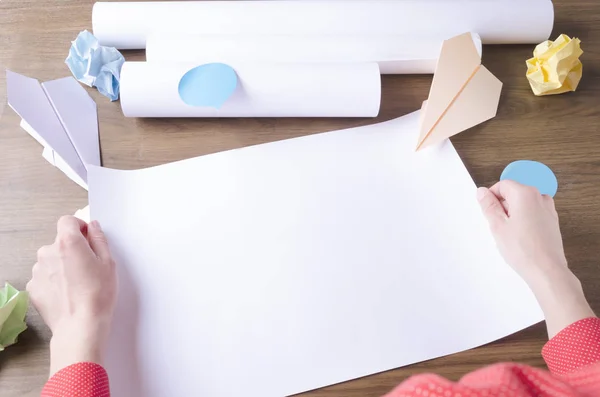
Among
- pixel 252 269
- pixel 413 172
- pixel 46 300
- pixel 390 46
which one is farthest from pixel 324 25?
pixel 46 300

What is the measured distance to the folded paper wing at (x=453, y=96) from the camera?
0.68 meters

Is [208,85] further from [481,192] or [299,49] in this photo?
[481,192]

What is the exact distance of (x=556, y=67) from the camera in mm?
699

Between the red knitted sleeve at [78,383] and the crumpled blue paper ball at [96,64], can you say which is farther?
the crumpled blue paper ball at [96,64]

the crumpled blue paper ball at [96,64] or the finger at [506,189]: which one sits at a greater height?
the crumpled blue paper ball at [96,64]

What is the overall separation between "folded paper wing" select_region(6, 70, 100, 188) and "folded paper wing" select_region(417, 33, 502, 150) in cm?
43

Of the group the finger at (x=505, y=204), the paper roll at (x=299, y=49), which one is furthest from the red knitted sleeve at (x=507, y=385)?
the paper roll at (x=299, y=49)

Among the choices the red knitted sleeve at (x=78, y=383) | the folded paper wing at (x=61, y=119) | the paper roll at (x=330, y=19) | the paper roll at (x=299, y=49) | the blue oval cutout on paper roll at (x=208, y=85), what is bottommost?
the red knitted sleeve at (x=78, y=383)

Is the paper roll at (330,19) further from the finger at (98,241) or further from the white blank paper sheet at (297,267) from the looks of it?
the finger at (98,241)

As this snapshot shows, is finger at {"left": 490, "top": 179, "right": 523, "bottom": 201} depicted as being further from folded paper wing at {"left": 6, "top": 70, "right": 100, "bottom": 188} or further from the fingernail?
folded paper wing at {"left": 6, "top": 70, "right": 100, "bottom": 188}

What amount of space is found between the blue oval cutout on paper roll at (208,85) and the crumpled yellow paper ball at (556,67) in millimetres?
413

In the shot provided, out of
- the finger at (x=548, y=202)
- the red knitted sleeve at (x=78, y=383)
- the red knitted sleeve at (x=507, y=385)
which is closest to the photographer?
the red knitted sleeve at (x=507, y=385)

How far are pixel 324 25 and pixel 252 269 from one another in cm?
36

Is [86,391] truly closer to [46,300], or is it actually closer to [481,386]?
[46,300]
